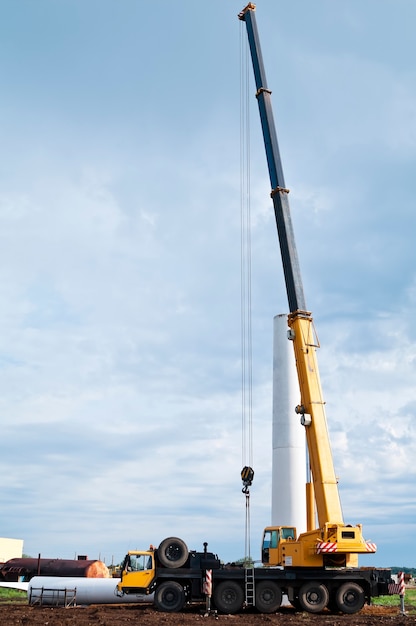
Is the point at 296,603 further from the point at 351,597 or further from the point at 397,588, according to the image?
the point at 397,588

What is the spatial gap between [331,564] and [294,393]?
29.5 feet

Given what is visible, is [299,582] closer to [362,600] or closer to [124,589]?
[362,600]

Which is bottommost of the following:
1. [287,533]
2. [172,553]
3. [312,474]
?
[172,553]

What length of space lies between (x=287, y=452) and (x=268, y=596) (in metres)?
7.64

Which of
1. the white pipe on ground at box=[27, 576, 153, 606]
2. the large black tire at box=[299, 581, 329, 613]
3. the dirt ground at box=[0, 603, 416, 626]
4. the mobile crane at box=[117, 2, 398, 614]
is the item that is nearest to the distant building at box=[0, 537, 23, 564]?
the white pipe on ground at box=[27, 576, 153, 606]

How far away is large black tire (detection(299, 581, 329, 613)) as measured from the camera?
23578 mm

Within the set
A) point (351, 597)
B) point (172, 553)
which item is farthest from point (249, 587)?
point (351, 597)

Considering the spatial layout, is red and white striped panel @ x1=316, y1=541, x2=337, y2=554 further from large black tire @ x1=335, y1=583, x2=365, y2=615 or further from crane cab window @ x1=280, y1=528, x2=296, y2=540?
crane cab window @ x1=280, y1=528, x2=296, y2=540

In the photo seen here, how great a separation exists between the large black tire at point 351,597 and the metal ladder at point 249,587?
304 centimetres

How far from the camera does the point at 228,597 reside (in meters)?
23.8

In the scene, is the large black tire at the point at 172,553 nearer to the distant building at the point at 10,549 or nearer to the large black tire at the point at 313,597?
the large black tire at the point at 313,597

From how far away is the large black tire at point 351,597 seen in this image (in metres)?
23.8

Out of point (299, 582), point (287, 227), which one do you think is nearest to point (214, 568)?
point (299, 582)

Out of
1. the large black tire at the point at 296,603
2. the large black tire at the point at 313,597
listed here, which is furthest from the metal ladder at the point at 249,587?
the large black tire at the point at 313,597
